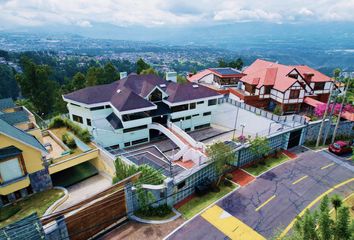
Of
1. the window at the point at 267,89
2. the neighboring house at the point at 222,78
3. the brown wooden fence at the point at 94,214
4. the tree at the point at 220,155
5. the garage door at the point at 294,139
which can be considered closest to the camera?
the brown wooden fence at the point at 94,214

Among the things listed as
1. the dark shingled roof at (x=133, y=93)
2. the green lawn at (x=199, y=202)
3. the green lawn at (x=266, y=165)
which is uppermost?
the dark shingled roof at (x=133, y=93)

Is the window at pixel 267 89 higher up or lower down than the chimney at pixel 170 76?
lower down

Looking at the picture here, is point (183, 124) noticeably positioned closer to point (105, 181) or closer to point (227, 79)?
point (105, 181)

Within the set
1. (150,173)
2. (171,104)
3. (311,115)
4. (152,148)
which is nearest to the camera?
(150,173)

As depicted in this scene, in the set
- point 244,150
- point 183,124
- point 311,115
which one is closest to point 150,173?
point 244,150

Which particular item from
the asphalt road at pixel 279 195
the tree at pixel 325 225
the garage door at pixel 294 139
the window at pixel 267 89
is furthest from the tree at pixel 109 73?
the tree at pixel 325 225

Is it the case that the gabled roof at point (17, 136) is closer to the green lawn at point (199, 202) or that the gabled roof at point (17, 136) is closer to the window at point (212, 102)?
the green lawn at point (199, 202)

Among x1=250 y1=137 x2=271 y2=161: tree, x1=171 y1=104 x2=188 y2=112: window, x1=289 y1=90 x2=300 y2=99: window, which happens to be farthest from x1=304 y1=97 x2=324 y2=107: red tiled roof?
x1=171 y1=104 x2=188 y2=112: window

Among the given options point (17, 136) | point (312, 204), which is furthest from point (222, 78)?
point (17, 136)

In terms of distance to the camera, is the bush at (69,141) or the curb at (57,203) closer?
the curb at (57,203)
